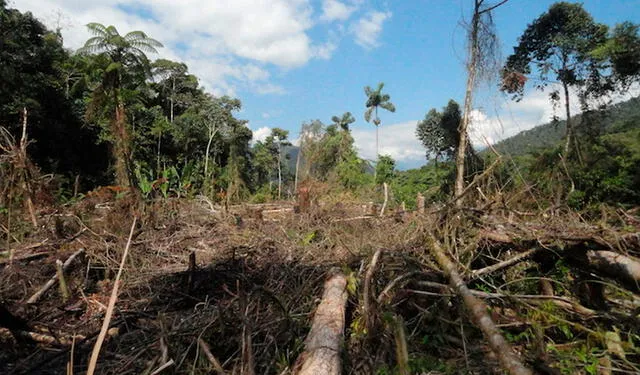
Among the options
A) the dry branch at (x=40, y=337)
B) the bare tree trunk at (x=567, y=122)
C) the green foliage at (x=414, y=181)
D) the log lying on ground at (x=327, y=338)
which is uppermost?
the bare tree trunk at (x=567, y=122)

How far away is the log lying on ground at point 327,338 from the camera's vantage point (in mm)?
2244

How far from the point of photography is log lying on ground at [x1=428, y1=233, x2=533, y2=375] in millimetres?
1719

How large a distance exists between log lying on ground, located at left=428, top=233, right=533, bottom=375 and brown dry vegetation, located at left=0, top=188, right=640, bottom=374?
13 cm

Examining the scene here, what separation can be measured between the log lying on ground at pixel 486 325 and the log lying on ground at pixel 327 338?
903mm

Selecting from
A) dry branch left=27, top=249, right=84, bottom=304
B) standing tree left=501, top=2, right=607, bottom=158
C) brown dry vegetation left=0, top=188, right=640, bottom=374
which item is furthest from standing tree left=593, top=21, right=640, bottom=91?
dry branch left=27, top=249, right=84, bottom=304

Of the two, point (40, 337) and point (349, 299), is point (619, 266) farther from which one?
point (40, 337)

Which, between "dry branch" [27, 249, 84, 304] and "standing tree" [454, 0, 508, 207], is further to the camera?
"standing tree" [454, 0, 508, 207]

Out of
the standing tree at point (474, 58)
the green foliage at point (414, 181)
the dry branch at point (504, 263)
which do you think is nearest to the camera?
the dry branch at point (504, 263)

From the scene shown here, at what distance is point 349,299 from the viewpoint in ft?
11.9

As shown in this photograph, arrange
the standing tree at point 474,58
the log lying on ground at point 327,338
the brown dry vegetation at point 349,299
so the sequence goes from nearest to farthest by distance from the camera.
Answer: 1. the log lying on ground at point 327,338
2. the brown dry vegetation at point 349,299
3. the standing tree at point 474,58

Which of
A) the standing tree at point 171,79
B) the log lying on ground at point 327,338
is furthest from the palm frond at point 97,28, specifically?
the log lying on ground at point 327,338

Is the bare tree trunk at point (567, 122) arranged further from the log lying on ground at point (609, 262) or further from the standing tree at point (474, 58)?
the log lying on ground at point (609, 262)

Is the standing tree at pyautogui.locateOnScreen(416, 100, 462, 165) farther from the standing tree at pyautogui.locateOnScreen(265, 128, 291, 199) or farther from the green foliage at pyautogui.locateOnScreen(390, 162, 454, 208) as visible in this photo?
the standing tree at pyautogui.locateOnScreen(265, 128, 291, 199)

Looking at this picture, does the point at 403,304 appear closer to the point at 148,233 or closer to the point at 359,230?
the point at 359,230
